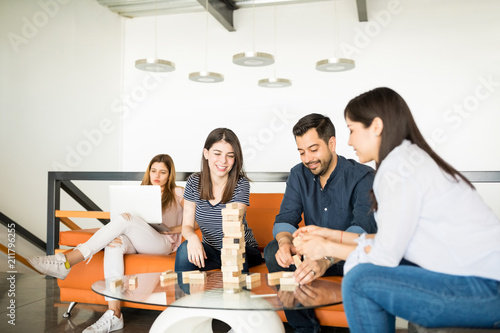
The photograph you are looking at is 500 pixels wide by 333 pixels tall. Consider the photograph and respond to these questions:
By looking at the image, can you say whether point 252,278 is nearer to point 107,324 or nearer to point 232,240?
point 232,240

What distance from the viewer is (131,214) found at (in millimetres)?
2738

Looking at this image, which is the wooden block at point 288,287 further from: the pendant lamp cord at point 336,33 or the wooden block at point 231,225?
the pendant lamp cord at point 336,33

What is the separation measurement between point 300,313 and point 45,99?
491 centimetres

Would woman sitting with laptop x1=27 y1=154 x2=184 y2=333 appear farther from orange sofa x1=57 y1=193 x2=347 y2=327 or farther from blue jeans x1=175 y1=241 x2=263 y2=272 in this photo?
blue jeans x1=175 y1=241 x2=263 y2=272

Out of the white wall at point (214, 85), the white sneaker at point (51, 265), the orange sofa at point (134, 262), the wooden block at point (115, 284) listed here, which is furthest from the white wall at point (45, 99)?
the wooden block at point (115, 284)

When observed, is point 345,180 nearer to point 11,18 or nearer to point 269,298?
point 269,298

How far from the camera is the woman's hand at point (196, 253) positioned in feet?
7.27

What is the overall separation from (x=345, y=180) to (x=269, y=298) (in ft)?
3.05

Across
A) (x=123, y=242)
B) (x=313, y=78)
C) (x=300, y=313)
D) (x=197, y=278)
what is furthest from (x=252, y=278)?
(x=313, y=78)

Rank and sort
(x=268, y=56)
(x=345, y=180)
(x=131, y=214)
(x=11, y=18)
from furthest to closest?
(x=11, y=18) < (x=268, y=56) < (x=131, y=214) < (x=345, y=180)

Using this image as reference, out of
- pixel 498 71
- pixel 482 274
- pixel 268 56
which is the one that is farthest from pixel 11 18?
pixel 498 71

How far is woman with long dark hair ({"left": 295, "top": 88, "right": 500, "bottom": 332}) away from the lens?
1194 millimetres

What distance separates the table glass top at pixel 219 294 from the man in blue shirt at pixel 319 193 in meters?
0.40

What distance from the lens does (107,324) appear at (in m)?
2.42
